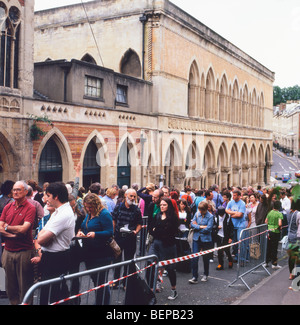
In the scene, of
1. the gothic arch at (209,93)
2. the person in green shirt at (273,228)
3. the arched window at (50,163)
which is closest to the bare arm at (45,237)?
the person in green shirt at (273,228)

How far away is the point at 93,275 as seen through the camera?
18.7 feet

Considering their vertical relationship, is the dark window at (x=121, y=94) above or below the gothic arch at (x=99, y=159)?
above

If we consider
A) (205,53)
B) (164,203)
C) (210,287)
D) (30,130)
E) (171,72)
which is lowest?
Answer: (210,287)

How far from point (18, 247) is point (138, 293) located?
5.96ft

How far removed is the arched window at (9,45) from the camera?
14.2 m

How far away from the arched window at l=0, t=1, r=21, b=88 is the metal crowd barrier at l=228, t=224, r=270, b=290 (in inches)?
364

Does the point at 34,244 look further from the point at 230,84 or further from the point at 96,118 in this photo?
the point at 230,84

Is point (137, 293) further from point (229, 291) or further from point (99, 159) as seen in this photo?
point (99, 159)

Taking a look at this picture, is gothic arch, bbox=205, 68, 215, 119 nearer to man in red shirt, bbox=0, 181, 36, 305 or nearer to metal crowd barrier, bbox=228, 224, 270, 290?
metal crowd barrier, bbox=228, 224, 270, 290

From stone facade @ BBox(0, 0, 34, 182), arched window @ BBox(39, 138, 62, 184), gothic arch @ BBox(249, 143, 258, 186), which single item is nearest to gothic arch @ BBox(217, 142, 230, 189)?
gothic arch @ BBox(249, 143, 258, 186)

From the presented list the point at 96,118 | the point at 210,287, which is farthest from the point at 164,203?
the point at 96,118

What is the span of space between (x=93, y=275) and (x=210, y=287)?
3747 millimetres

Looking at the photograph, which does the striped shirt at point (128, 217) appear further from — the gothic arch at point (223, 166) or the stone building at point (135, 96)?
the gothic arch at point (223, 166)

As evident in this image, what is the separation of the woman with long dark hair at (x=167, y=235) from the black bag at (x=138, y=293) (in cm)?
162
